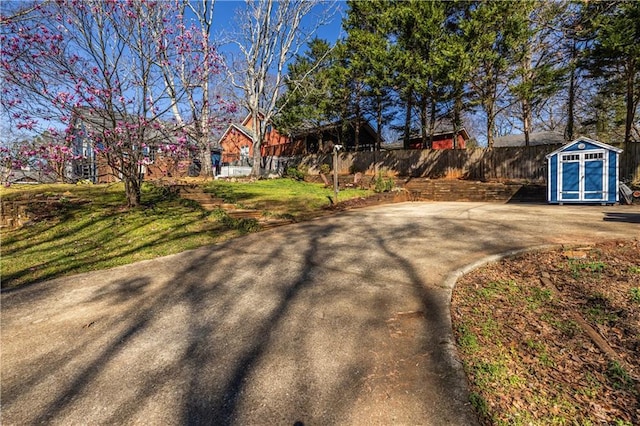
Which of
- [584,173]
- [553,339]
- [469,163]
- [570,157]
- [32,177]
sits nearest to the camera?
[553,339]

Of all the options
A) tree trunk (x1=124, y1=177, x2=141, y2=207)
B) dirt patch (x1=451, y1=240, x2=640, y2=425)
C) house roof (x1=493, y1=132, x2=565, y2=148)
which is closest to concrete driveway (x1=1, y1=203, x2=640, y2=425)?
dirt patch (x1=451, y1=240, x2=640, y2=425)

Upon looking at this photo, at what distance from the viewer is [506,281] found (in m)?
3.79

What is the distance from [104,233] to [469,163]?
59.3 feet

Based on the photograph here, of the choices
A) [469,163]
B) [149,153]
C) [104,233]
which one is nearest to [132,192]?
[149,153]

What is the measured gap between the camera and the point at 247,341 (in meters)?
2.78

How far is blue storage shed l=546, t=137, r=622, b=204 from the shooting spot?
36.0ft

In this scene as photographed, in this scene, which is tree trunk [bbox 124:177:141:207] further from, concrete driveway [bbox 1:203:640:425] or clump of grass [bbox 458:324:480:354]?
clump of grass [bbox 458:324:480:354]

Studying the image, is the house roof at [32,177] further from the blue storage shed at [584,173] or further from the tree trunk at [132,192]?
the blue storage shed at [584,173]

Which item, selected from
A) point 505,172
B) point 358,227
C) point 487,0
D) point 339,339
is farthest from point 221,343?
point 487,0

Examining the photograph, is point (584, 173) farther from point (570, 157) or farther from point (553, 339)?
point (553, 339)

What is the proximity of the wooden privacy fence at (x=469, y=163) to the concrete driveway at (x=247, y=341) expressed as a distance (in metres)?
12.3

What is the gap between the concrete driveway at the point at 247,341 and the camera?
79.4 inches

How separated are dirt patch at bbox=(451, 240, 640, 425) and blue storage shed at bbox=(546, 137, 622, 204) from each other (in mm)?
8886

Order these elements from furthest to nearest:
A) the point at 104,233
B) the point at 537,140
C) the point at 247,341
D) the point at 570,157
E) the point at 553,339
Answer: the point at 537,140, the point at 570,157, the point at 104,233, the point at 247,341, the point at 553,339
